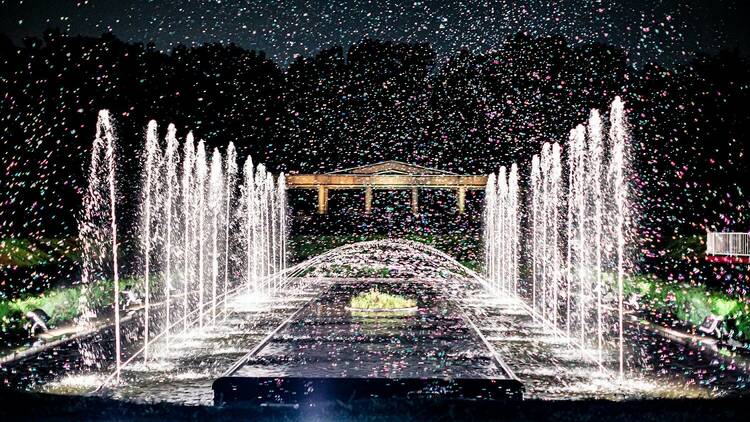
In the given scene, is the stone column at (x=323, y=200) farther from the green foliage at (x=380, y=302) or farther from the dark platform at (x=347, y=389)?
the dark platform at (x=347, y=389)

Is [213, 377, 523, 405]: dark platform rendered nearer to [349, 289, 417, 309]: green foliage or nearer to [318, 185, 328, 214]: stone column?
[349, 289, 417, 309]: green foliage

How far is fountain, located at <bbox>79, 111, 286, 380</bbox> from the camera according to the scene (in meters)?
22.2

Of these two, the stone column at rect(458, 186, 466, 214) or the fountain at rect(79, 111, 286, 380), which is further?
the stone column at rect(458, 186, 466, 214)

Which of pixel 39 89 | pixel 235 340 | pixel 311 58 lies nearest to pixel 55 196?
pixel 39 89

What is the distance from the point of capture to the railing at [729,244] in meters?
23.4

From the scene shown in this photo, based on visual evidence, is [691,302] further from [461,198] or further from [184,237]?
[461,198]

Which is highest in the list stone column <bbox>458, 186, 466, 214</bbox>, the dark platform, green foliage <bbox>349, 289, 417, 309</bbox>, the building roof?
the building roof

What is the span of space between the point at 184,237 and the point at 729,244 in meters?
17.3

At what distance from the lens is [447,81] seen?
54.4m

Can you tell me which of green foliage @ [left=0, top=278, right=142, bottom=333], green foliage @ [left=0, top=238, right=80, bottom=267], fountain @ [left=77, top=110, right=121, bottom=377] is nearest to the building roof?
fountain @ [left=77, top=110, right=121, bottom=377]

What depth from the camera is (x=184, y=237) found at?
3002 cm

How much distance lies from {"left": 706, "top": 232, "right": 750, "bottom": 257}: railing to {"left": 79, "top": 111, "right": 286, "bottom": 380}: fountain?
13048 millimetres

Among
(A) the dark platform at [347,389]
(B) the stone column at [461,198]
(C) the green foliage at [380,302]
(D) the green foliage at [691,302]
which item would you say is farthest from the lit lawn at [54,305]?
(B) the stone column at [461,198]

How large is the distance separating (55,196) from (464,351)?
2092cm
